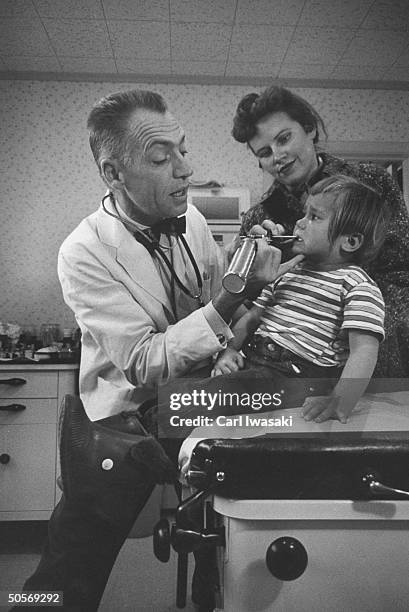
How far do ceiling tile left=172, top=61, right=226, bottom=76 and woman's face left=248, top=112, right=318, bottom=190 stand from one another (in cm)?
13

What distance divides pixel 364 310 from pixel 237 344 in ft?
0.59

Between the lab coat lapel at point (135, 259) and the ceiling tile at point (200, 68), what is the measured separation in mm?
287

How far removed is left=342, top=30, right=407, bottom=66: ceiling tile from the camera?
81cm

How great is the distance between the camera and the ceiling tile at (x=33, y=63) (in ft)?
2.61

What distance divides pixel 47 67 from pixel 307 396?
64 centimetres

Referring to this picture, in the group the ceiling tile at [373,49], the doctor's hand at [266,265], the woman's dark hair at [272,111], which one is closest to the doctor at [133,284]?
the doctor's hand at [266,265]

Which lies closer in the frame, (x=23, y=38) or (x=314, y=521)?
(x=314, y=521)

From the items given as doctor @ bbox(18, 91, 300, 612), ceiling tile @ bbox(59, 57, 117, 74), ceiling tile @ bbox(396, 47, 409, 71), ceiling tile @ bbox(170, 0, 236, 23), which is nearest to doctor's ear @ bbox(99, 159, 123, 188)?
doctor @ bbox(18, 91, 300, 612)

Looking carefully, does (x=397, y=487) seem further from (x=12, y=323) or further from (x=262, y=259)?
(x=12, y=323)

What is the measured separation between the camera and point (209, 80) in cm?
81

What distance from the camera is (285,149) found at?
2.44ft

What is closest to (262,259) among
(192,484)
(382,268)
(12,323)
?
(382,268)

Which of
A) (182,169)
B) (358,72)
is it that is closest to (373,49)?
(358,72)

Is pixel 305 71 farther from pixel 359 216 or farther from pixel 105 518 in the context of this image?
pixel 105 518
